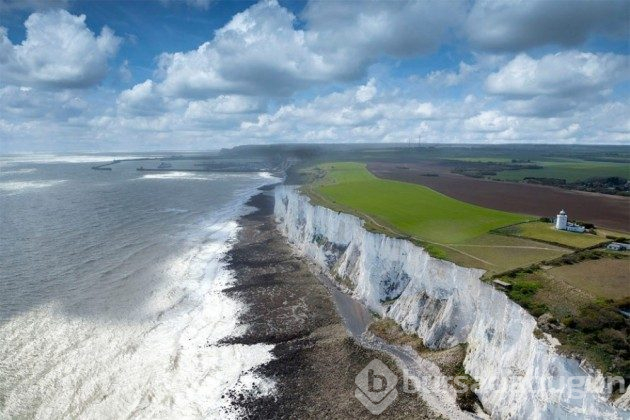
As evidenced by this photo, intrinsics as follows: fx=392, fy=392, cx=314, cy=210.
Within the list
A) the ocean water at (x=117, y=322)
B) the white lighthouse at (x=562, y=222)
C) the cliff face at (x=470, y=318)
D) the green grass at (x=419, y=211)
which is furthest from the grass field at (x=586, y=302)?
the ocean water at (x=117, y=322)

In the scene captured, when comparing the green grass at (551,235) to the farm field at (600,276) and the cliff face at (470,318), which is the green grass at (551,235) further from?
the cliff face at (470,318)

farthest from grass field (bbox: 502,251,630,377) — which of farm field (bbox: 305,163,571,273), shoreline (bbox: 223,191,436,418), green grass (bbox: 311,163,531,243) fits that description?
green grass (bbox: 311,163,531,243)

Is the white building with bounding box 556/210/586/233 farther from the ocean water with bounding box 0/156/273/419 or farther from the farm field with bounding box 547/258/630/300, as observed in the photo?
the ocean water with bounding box 0/156/273/419

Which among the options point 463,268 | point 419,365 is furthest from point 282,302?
point 463,268

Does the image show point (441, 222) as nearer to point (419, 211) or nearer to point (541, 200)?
point (419, 211)

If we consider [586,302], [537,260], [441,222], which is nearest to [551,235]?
[537,260]
